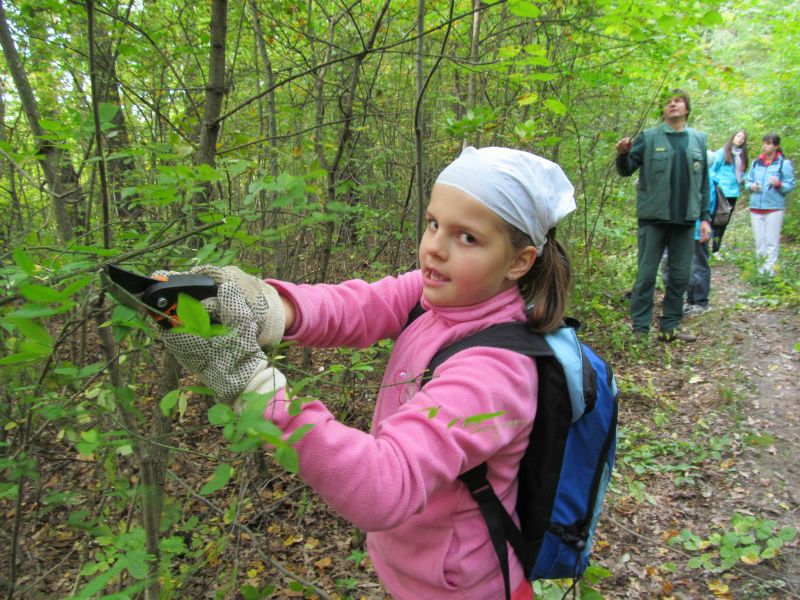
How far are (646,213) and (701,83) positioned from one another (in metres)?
1.20

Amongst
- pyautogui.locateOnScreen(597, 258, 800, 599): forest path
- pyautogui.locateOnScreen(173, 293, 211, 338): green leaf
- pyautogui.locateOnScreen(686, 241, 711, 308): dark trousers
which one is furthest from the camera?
pyautogui.locateOnScreen(686, 241, 711, 308): dark trousers

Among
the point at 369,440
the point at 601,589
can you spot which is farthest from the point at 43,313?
the point at 601,589

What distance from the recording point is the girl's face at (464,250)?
128 centimetres

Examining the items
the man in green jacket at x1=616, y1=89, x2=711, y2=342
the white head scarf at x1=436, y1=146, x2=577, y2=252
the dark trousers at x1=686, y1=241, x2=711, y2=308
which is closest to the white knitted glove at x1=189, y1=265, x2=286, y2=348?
the white head scarf at x1=436, y1=146, x2=577, y2=252

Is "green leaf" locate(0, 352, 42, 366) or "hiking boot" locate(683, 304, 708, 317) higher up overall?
"green leaf" locate(0, 352, 42, 366)

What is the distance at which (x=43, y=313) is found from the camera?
31.3 inches

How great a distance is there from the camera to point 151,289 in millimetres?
930

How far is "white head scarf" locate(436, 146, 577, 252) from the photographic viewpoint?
1.27 meters

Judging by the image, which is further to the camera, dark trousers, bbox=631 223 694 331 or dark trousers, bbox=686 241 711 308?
dark trousers, bbox=686 241 711 308

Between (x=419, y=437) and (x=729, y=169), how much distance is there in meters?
8.18

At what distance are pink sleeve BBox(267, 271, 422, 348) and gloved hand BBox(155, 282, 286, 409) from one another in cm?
34

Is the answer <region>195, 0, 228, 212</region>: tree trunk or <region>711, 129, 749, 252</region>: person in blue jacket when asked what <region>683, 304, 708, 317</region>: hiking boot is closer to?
<region>711, 129, 749, 252</region>: person in blue jacket

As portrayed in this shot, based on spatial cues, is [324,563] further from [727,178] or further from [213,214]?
[727,178]

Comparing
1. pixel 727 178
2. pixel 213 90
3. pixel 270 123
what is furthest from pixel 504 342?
pixel 727 178
